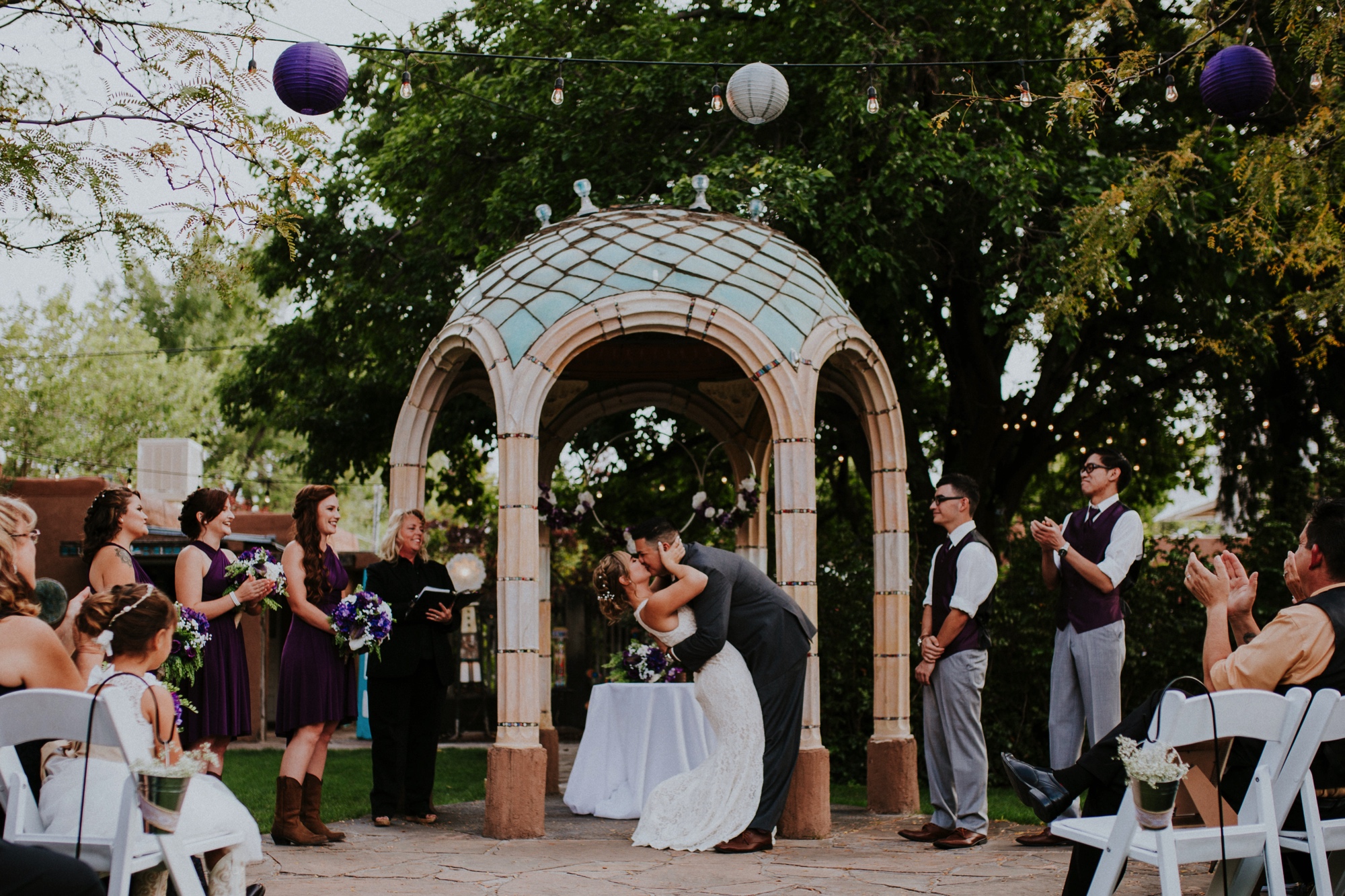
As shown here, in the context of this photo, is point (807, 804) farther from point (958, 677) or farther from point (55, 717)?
point (55, 717)

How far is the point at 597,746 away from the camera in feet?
26.3

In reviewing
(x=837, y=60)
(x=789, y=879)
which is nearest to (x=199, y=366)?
(x=837, y=60)

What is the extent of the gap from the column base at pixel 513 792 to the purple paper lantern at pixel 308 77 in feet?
12.4

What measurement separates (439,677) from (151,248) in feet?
9.66

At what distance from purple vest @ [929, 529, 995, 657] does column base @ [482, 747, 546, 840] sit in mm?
2309

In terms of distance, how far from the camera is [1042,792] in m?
4.84

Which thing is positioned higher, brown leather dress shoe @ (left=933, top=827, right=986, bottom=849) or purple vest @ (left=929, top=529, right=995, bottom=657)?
purple vest @ (left=929, top=529, right=995, bottom=657)

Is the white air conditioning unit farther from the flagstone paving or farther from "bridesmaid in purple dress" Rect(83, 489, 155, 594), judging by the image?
"bridesmaid in purple dress" Rect(83, 489, 155, 594)

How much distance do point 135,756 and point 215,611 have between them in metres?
2.50

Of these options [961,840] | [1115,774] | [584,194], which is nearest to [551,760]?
[961,840]

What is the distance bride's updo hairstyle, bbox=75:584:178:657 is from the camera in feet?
13.6

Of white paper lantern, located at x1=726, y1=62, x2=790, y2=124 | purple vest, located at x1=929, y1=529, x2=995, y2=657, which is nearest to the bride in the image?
purple vest, located at x1=929, y1=529, x2=995, y2=657

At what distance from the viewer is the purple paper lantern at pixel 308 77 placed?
6957 millimetres

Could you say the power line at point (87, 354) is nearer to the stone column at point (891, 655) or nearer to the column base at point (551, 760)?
the column base at point (551, 760)
